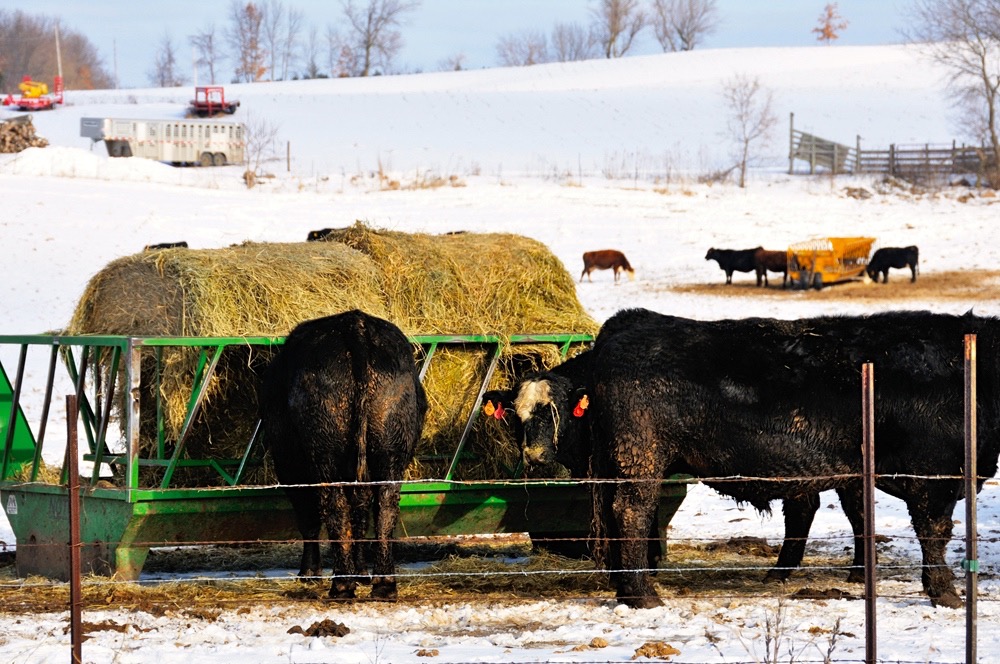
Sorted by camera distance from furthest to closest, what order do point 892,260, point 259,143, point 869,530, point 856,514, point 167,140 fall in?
point 259,143, point 167,140, point 892,260, point 856,514, point 869,530

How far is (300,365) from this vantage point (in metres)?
9.14

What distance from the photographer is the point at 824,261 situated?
31.6m

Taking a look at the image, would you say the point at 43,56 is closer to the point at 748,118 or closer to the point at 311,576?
the point at 748,118

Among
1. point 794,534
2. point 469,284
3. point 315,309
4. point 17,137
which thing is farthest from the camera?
point 17,137

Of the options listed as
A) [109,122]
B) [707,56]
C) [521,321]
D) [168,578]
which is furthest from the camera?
[707,56]

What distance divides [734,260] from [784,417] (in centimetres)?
2432

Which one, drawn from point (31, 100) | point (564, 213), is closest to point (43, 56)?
point (31, 100)

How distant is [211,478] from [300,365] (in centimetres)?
206

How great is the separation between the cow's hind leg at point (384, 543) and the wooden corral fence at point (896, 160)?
42.3m

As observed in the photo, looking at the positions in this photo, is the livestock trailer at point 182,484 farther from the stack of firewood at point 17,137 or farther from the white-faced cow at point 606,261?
the stack of firewood at point 17,137

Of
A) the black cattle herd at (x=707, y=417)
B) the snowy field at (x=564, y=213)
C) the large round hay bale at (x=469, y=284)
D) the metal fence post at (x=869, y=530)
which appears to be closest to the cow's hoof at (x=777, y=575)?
the snowy field at (x=564, y=213)

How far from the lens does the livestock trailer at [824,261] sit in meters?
31.5

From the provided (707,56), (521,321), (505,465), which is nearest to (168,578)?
(505,465)

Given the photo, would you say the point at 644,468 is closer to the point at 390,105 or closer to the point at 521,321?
the point at 521,321
